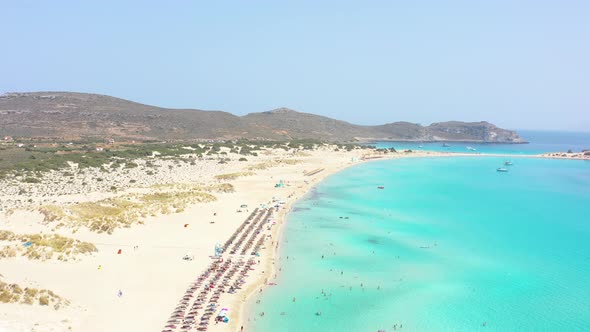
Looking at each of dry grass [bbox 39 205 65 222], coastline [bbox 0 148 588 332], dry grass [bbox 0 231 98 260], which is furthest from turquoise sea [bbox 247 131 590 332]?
dry grass [bbox 39 205 65 222]

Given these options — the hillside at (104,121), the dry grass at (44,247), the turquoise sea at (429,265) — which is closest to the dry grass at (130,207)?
the dry grass at (44,247)

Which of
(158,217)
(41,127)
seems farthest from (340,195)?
(41,127)

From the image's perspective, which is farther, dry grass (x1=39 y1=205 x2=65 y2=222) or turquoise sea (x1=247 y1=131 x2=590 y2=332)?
dry grass (x1=39 y1=205 x2=65 y2=222)

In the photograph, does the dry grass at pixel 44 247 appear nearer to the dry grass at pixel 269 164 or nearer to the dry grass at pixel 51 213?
the dry grass at pixel 51 213

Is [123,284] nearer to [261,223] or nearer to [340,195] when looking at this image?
[261,223]

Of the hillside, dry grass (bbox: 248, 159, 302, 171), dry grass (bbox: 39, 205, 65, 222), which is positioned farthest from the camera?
the hillside

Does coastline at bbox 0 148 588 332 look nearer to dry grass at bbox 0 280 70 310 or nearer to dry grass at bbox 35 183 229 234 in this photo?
dry grass at bbox 0 280 70 310

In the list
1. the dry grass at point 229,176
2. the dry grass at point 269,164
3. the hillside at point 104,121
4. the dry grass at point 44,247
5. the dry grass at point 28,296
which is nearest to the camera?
the dry grass at point 28,296
